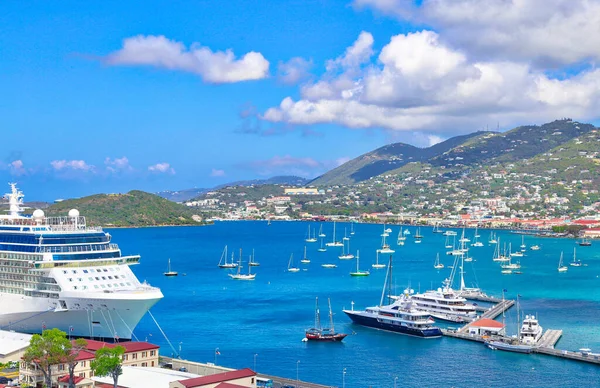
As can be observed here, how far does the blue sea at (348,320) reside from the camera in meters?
39.8

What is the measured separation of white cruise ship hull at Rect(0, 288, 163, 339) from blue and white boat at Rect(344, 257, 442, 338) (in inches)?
648

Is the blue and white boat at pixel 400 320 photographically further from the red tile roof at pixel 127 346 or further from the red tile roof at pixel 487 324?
the red tile roof at pixel 127 346

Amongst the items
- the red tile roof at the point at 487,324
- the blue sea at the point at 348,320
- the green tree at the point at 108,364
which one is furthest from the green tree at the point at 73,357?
the red tile roof at the point at 487,324

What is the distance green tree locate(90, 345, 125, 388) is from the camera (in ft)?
94.8

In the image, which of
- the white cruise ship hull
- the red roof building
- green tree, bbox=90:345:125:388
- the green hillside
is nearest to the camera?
the red roof building

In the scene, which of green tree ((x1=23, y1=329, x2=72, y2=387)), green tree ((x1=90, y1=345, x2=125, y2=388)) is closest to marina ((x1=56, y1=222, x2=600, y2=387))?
green tree ((x1=90, y1=345, x2=125, y2=388))

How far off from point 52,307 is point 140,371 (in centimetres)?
921

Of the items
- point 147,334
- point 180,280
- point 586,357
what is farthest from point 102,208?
point 586,357

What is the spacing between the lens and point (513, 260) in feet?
324

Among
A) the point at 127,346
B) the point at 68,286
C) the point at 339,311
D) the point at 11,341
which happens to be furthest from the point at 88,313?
the point at 339,311

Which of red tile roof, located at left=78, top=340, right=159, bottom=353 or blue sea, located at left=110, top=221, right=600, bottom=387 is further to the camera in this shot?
blue sea, located at left=110, top=221, right=600, bottom=387

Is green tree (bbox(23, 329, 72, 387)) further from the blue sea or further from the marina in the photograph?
the blue sea

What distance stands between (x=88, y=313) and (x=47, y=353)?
9.52m

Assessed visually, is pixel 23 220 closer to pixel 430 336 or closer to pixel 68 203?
pixel 430 336
